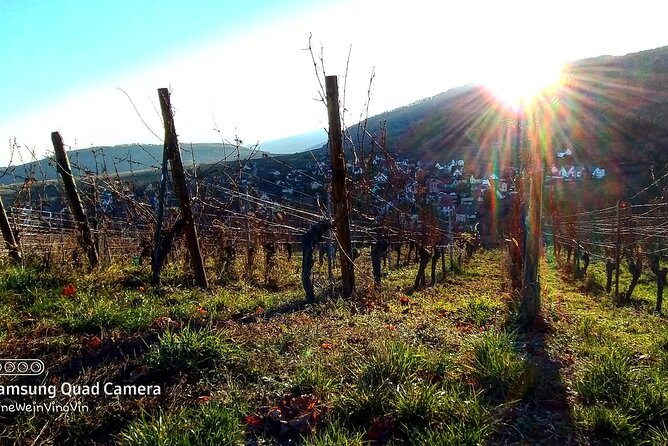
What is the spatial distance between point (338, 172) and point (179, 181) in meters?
2.34

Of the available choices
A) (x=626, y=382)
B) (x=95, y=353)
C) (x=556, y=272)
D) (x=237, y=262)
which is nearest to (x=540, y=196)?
(x=626, y=382)

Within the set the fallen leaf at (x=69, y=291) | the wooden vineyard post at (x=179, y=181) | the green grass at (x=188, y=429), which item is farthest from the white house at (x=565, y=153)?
the green grass at (x=188, y=429)

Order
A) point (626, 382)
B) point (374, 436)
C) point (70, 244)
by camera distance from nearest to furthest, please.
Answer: point (374, 436) < point (626, 382) < point (70, 244)

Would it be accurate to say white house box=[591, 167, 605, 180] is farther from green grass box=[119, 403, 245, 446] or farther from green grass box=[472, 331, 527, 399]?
green grass box=[119, 403, 245, 446]

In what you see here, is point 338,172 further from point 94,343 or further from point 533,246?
point 94,343

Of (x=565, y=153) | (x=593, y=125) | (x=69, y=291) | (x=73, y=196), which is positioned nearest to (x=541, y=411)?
(x=69, y=291)

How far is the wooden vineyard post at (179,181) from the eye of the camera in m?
5.94

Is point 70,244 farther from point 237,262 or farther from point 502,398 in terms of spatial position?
point 502,398

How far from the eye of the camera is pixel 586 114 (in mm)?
53781

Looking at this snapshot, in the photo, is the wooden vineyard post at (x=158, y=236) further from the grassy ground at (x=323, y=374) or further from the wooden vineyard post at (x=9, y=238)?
the wooden vineyard post at (x=9, y=238)

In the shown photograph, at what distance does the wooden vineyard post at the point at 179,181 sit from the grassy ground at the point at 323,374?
124 cm

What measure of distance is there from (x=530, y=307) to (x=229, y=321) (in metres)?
3.37

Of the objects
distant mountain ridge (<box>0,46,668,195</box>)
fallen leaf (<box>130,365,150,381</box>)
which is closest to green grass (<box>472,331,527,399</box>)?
fallen leaf (<box>130,365,150,381</box>)

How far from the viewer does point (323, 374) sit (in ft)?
10.9
